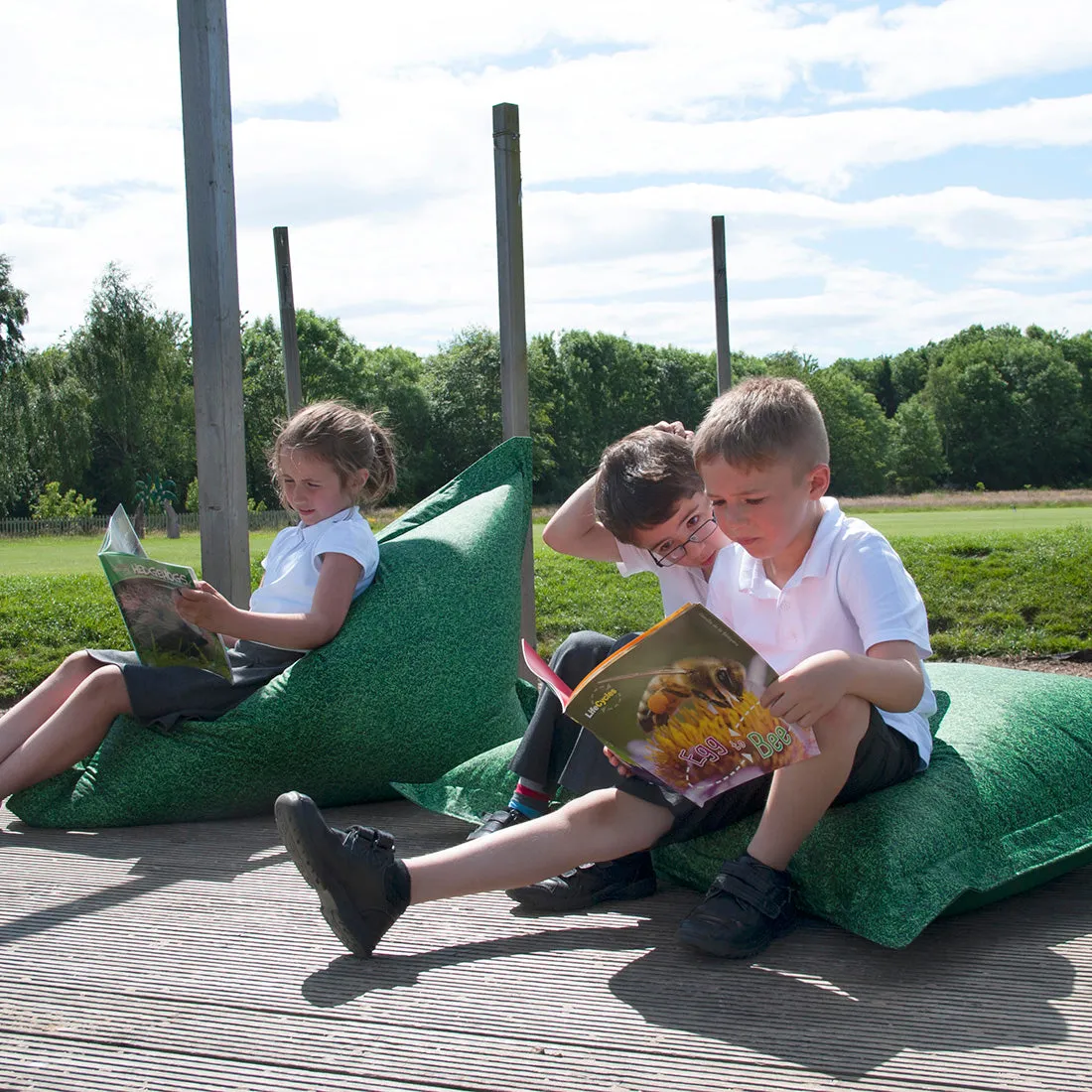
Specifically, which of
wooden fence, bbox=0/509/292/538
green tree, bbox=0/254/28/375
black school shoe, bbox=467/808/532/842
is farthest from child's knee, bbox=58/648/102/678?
green tree, bbox=0/254/28/375

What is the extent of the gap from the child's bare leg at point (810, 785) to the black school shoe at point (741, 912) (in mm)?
30

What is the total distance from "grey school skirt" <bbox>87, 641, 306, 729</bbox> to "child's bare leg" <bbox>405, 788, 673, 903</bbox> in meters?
1.02

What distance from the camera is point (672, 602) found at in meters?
2.34

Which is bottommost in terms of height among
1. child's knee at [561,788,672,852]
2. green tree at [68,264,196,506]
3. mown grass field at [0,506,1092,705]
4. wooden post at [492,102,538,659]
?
mown grass field at [0,506,1092,705]

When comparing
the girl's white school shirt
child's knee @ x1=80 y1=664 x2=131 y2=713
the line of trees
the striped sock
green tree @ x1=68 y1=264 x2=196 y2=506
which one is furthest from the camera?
green tree @ x1=68 y1=264 x2=196 y2=506

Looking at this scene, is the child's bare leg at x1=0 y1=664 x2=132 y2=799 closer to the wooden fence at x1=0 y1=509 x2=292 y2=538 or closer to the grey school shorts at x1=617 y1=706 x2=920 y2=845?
the grey school shorts at x1=617 y1=706 x2=920 y2=845

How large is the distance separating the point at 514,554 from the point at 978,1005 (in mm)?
1728

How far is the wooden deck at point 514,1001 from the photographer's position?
1.44 m

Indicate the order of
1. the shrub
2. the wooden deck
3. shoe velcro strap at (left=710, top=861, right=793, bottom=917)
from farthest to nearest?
the shrub
shoe velcro strap at (left=710, top=861, right=793, bottom=917)
the wooden deck

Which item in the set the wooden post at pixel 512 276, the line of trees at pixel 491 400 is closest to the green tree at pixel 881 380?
the line of trees at pixel 491 400

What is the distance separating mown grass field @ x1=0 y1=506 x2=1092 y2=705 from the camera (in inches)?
239

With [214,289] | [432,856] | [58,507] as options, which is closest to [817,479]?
[432,856]

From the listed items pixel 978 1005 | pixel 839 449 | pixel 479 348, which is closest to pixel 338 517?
pixel 978 1005

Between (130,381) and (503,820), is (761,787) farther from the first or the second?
(130,381)
